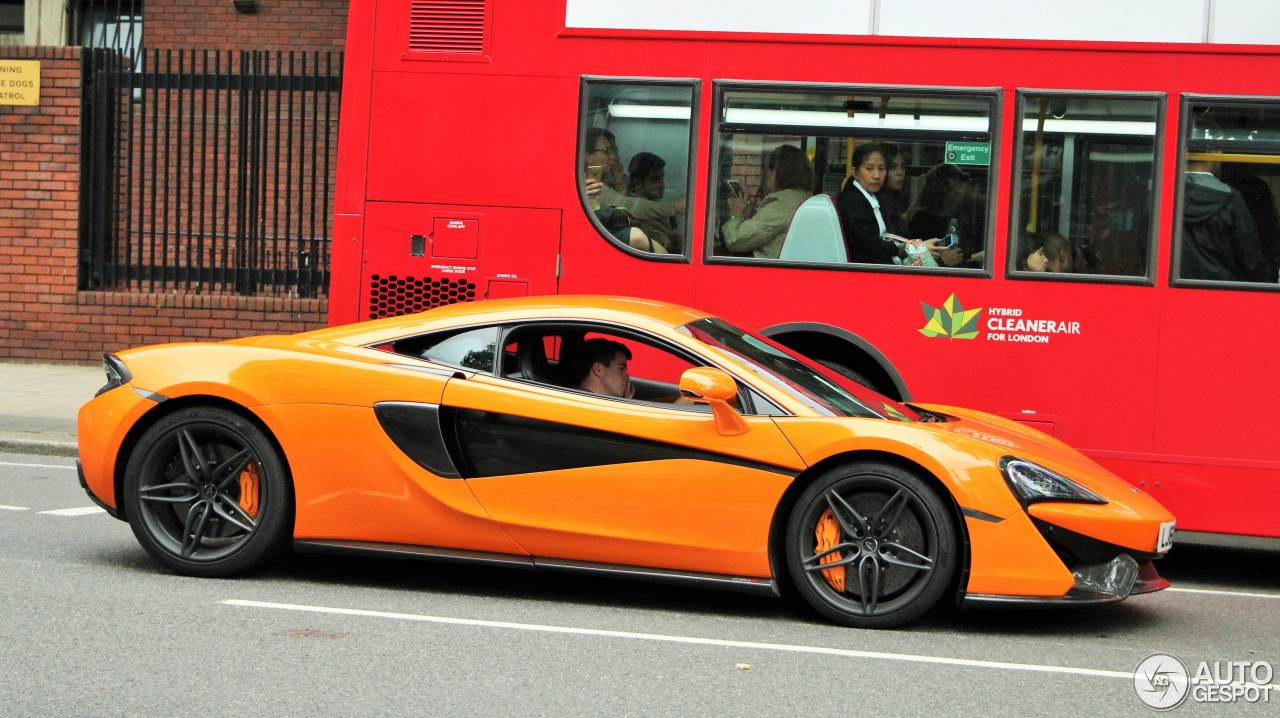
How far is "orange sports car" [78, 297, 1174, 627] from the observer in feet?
17.9

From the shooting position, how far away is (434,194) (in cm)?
773

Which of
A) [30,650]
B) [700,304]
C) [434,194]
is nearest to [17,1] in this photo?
[434,194]

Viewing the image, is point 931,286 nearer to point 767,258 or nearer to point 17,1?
point 767,258

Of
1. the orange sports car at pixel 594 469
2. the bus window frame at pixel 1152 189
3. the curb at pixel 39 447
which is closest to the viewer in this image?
the orange sports car at pixel 594 469

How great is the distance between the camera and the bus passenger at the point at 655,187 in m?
7.63

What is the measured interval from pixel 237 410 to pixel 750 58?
3.39 meters

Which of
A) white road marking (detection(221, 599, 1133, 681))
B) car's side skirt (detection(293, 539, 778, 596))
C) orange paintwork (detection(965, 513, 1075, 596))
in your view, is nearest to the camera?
white road marking (detection(221, 599, 1133, 681))

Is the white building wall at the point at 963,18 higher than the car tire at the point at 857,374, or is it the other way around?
the white building wall at the point at 963,18

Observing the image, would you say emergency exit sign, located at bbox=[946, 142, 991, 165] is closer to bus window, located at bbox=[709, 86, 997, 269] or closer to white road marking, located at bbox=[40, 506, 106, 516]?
bus window, located at bbox=[709, 86, 997, 269]

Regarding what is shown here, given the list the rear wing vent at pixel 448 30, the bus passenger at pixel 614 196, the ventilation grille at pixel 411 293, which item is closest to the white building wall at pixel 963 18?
the rear wing vent at pixel 448 30

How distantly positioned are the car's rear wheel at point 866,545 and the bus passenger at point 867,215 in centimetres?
219

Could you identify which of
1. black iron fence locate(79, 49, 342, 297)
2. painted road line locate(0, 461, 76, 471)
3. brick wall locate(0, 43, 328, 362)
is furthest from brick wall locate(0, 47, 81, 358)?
painted road line locate(0, 461, 76, 471)

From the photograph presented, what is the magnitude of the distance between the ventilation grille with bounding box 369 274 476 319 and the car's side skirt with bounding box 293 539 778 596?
212 cm

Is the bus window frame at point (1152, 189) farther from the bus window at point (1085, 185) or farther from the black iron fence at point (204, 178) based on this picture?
the black iron fence at point (204, 178)
